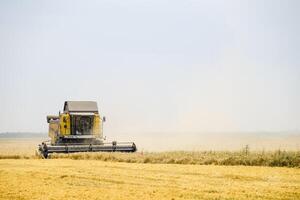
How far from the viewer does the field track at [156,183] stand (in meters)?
12.6

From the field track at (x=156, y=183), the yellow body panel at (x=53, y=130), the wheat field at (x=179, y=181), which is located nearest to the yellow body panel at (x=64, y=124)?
the yellow body panel at (x=53, y=130)

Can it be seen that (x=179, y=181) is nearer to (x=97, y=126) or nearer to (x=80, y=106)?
(x=97, y=126)

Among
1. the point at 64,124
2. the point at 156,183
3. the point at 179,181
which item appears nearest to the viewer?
the point at 156,183

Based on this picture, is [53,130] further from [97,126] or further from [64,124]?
[97,126]

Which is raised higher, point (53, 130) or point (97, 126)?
point (97, 126)

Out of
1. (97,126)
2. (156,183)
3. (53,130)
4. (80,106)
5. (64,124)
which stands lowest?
(156,183)

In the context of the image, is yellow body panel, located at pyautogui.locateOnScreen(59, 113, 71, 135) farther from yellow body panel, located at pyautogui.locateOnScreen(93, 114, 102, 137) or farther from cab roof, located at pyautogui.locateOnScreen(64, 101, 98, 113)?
yellow body panel, located at pyautogui.locateOnScreen(93, 114, 102, 137)

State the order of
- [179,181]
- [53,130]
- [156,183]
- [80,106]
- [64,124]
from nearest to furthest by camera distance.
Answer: [156,183] → [179,181] → [64,124] → [80,106] → [53,130]

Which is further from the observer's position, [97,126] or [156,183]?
[97,126]

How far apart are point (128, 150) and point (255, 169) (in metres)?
14.4

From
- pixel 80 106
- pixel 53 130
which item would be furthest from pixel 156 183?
pixel 53 130

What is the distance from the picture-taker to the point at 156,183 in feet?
49.4

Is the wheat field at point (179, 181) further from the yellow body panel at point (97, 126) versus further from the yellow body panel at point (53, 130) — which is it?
the yellow body panel at point (53, 130)

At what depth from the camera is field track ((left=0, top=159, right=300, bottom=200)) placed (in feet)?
41.5
